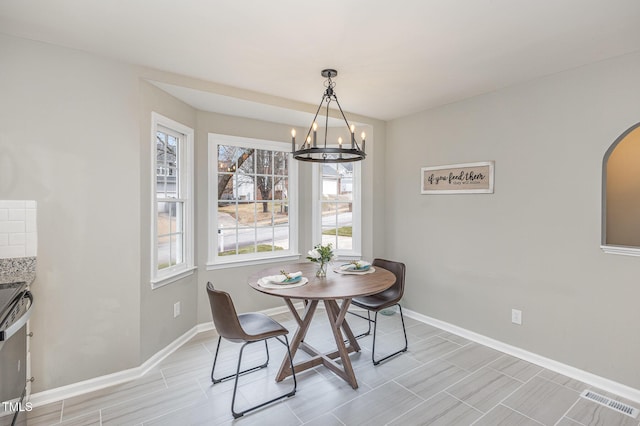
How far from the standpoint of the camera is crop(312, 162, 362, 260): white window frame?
14.1 ft

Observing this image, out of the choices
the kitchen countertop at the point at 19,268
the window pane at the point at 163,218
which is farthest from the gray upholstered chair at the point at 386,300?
the kitchen countertop at the point at 19,268

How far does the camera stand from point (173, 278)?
3.11m

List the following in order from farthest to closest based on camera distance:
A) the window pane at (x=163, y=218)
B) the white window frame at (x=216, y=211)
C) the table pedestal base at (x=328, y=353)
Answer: the white window frame at (x=216, y=211) → the window pane at (x=163, y=218) → the table pedestal base at (x=328, y=353)

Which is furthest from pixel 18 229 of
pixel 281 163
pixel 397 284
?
pixel 397 284

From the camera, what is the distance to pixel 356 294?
91.2 inches

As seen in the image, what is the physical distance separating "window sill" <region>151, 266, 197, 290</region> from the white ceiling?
1822mm

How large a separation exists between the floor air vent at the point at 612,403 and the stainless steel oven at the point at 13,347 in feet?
11.6

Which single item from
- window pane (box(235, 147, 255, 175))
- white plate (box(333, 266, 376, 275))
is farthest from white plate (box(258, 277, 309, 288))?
window pane (box(235, 147, 255, 175))

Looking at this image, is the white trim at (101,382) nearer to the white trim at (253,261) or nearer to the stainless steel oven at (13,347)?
the stainless steel oven at (13,347)

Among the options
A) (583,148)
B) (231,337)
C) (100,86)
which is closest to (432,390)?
(231,337)

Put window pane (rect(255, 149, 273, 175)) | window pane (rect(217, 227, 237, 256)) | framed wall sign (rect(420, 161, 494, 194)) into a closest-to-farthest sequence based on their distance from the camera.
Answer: framed wall sign (rect(420, 161, 494, 194)) → window pane (rect(217, 227, 237, 256)) → window pane (rect(255, 149, 273, 175))

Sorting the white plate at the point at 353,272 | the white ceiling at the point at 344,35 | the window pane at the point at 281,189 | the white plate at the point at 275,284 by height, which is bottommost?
Result: the white plate at the point at 275,284

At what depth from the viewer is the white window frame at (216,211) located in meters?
3.66

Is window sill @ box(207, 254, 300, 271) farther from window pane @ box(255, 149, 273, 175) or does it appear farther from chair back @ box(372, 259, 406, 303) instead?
chair back @ box(372, 259, 406, 303)
